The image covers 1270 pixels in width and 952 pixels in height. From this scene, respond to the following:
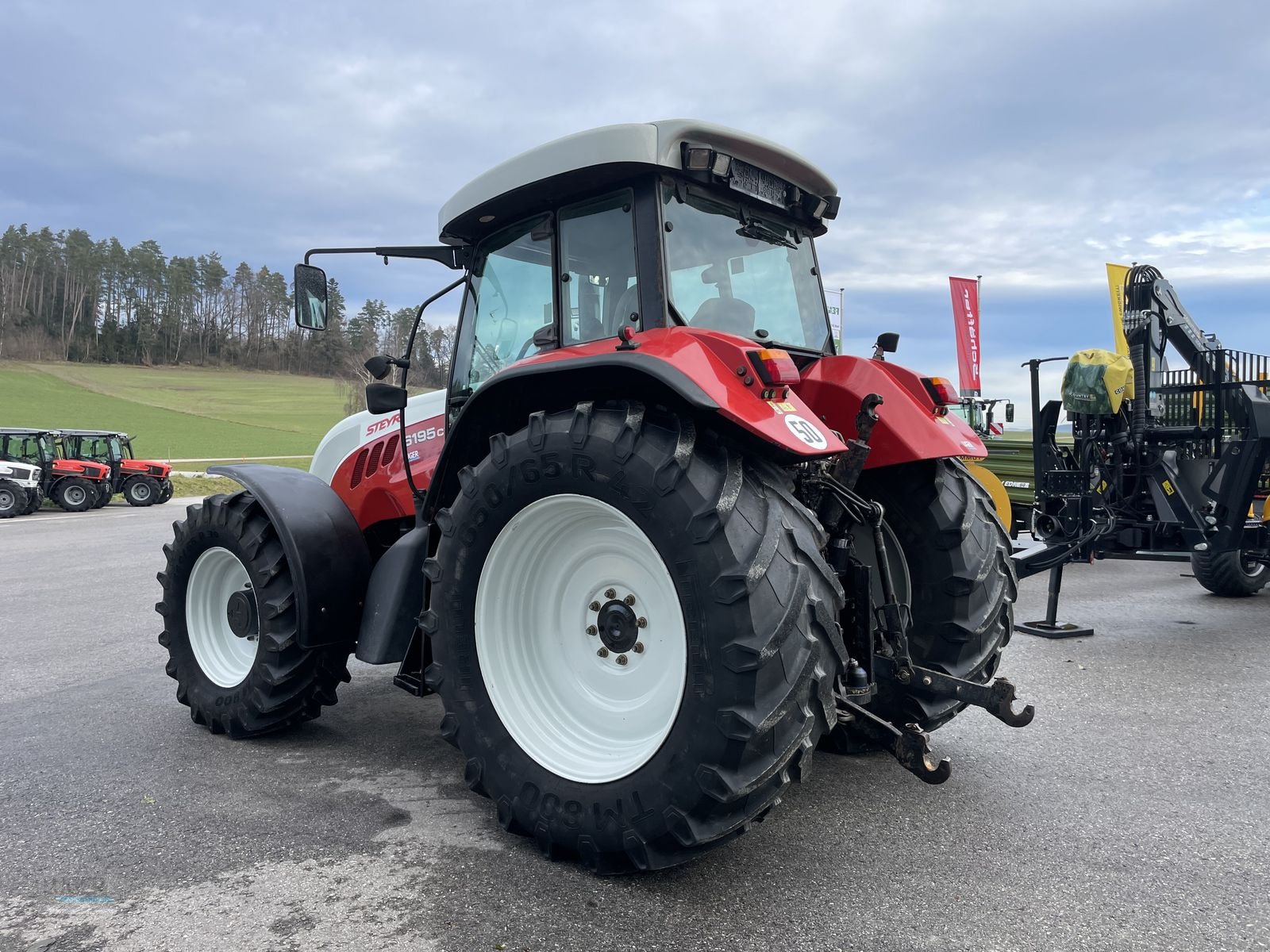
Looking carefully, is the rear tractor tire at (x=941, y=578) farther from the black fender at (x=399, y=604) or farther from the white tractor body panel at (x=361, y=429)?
the white tractor body panel at (x=361, y=429)

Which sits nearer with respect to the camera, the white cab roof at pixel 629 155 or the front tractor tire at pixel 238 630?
the white cab roof at pixel 629 155

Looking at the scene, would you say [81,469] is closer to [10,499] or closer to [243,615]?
[10,499]

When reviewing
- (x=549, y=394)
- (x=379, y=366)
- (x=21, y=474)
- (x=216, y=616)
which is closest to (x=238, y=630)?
(x=216, y=616)

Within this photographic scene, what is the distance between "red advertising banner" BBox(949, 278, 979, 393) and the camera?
16.6 metres

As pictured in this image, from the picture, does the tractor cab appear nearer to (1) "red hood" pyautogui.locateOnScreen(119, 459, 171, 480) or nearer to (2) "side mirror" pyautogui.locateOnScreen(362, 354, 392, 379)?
(2) "side mirror" pyautogui.locateOnScreen(362, 354, 392, 379)

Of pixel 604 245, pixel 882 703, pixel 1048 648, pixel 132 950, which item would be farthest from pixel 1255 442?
pixel 132 950

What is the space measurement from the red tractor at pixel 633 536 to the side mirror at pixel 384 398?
0.05ft

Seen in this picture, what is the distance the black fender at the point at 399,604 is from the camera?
3.40 m

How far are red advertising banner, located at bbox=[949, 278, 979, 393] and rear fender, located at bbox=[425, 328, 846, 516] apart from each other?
49.5 feet

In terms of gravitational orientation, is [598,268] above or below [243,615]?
above

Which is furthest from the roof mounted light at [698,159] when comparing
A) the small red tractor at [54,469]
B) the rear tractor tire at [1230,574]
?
the small red tractor at [54,469]

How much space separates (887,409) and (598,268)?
118cm

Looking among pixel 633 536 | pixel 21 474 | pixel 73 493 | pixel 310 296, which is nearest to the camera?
pixel 633 536

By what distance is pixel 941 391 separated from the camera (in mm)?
3375
